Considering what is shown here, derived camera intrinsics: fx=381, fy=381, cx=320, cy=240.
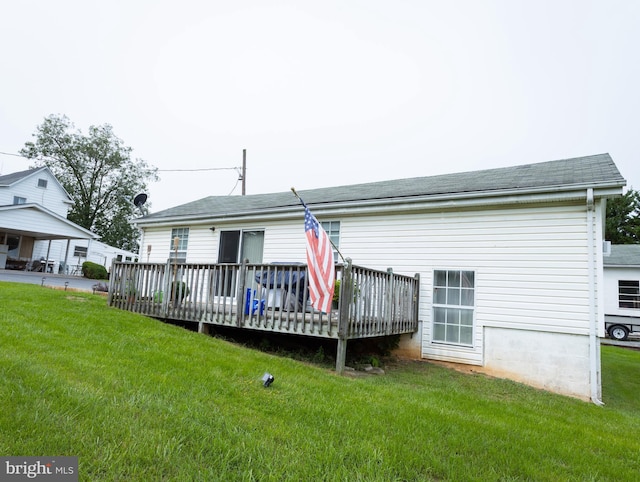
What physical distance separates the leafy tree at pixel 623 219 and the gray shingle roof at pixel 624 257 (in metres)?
12.9

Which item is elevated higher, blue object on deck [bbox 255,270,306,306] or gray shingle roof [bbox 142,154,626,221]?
gray shingle roof [bbox 142,154,626,221]

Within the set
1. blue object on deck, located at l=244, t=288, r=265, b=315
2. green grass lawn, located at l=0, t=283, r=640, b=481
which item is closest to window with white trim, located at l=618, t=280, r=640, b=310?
green grass lawn, located at l=0, t=283, r=640, b=481

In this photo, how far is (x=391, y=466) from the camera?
249 centimetres

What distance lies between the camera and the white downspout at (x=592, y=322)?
19.7 feet

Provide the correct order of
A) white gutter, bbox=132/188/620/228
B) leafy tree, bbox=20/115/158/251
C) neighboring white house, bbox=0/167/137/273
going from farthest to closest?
leafy tree, bbox=20/115/158/251, neighboring white house, bbox=0/167/137/273, white gutter, bbox=132/188/620/228

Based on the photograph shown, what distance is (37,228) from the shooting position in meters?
21.7

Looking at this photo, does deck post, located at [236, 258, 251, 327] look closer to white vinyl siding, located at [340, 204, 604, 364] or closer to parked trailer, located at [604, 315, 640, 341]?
white vinyl siding, located at [340, 204, 604, 364]

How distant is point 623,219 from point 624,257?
55.4 ft

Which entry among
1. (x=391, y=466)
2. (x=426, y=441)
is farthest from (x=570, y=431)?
(x=391, y=466)

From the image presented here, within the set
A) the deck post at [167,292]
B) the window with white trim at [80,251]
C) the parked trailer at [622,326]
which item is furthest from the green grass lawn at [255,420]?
the window with white trim at [80,251]

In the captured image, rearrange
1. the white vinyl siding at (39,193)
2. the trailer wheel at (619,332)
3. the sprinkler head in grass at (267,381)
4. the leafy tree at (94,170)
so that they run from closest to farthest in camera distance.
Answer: the sprinkler head in grass at (267,381) < the trailer wheel at (619,332) < the white vinyl siding at (39,193) < the leafy tree at (94,170)

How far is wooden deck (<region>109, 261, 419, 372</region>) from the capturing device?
570 cm
